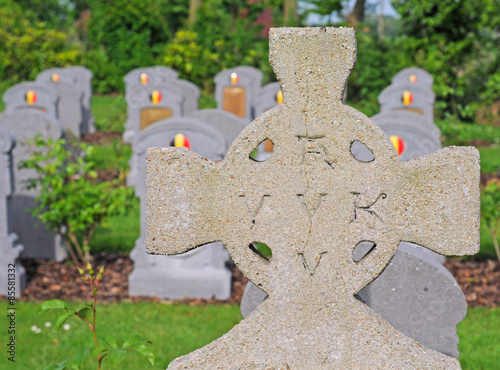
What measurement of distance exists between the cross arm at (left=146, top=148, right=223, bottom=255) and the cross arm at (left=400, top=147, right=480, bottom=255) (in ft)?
2.34

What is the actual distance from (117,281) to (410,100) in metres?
6.16

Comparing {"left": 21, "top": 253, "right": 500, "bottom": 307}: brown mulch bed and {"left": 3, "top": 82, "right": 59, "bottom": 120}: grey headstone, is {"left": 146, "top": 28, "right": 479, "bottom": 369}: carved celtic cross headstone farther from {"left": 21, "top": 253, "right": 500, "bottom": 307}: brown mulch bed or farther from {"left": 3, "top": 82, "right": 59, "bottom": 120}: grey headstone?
{"left": 3, "top": 82, "right": 59, "bottom": 120}: grey headstone

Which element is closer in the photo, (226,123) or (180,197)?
(180,197)

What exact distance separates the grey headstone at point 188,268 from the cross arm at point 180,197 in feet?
13.9

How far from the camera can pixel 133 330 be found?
5.77 metres

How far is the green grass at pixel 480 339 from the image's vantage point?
509cm

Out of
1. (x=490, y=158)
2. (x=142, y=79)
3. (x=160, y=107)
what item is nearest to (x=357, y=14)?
(x=490, y=158)

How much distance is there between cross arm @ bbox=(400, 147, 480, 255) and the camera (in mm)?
2475

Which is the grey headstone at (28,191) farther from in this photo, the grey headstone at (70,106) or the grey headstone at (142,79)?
the grey headstone at (70,106)

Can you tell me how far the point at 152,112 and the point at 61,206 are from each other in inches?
180

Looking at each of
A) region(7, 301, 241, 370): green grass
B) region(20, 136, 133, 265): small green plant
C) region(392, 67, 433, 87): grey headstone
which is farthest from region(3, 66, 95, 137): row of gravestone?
region(392, 67, 433, 87): grey headstone

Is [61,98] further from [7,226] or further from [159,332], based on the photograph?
[159,332]

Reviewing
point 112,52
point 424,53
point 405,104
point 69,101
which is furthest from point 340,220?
point 112,52

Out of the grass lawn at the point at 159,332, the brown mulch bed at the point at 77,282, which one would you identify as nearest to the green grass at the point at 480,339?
the grass lawn at the point at 159,332
